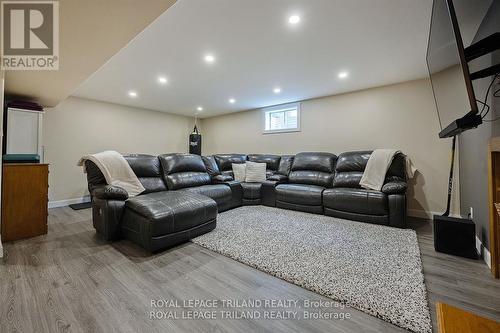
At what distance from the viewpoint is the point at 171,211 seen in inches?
86.0

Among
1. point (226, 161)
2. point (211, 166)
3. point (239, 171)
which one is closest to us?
point (211, 166)

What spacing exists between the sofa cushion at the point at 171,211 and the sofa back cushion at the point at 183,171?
0.72m

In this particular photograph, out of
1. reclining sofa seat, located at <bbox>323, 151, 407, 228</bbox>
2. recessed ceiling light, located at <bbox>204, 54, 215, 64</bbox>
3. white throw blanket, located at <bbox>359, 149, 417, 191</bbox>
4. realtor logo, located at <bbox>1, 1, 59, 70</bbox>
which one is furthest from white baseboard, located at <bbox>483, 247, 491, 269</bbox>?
realtor logo, located at <bbox>1, 1, 59, 70</bbox>

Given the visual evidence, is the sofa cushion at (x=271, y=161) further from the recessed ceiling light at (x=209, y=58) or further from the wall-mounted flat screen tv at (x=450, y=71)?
the wall-mounted flat screen tv at (x=450, y=71)

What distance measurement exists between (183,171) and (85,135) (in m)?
2.67

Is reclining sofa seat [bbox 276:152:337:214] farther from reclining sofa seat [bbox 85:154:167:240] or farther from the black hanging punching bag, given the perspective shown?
the black hanging punching bag

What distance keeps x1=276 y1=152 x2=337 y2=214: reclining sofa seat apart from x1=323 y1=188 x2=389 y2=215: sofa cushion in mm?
187

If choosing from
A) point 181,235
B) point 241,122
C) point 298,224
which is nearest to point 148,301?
point 181,235

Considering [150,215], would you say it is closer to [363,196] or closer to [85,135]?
[363,196]

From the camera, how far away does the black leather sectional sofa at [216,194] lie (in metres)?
2.23

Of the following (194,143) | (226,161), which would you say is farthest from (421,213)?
(194,143)

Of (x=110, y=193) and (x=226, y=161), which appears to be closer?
(x=110, y=193)

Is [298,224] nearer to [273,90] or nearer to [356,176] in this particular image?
[356,176]

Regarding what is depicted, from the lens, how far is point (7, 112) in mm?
2820
